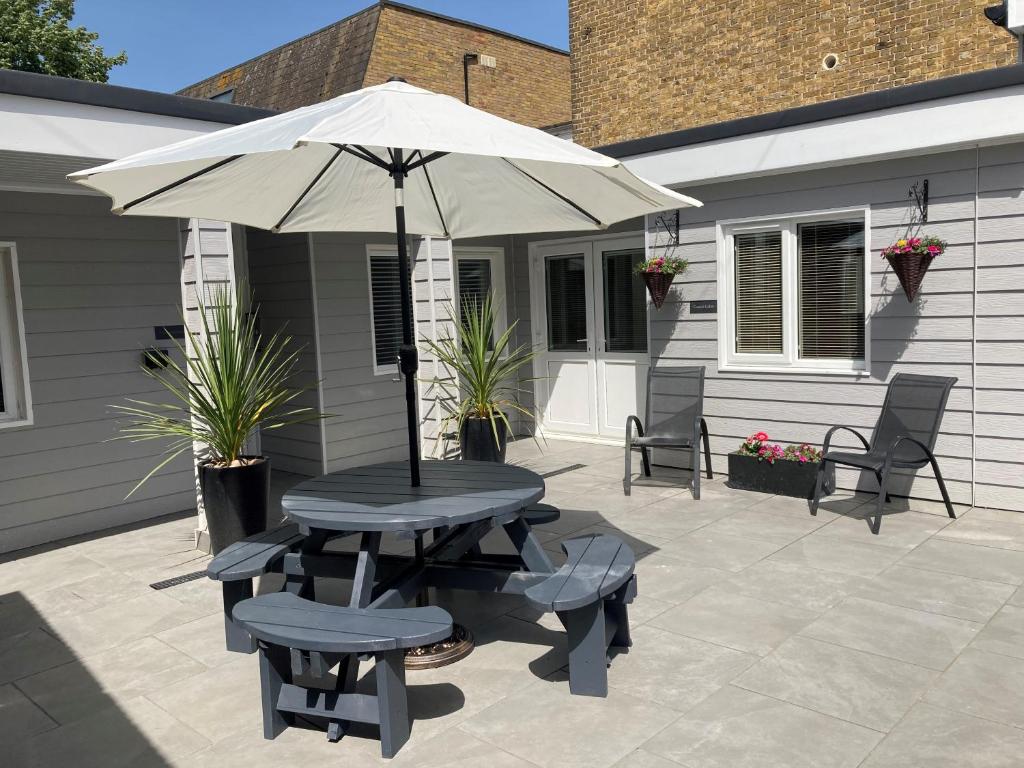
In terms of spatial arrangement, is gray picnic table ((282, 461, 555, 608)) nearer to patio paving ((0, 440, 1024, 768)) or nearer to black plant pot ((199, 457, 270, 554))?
patio paving ((0, 440, 1024, 768))

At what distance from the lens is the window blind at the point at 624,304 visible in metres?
7.18

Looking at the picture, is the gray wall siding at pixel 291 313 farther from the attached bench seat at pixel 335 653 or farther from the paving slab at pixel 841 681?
the paving slab at pixel 841 681

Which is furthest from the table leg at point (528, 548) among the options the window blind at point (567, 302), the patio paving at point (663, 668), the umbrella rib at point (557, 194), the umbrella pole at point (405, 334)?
the window blind at point (567, 302)

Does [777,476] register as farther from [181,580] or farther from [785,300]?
[181,580]

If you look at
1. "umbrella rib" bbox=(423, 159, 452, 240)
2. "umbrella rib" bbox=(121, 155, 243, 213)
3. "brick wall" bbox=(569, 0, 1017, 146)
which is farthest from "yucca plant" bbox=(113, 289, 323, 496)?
"brick wall" bbox=(569, 0, 1017, 146)

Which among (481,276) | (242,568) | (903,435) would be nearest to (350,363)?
(481,276)

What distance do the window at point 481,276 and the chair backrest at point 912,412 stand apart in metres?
3.83

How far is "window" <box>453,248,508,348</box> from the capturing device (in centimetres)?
785

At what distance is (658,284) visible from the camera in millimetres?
6133

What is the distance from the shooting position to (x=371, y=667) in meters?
3.22

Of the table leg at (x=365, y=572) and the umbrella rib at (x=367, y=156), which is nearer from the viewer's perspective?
the table leg at (x=365, y=572)

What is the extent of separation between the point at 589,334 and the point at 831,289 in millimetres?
2563

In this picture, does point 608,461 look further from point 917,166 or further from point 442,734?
point 442,734

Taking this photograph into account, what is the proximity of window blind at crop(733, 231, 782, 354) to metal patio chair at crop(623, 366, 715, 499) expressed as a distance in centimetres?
48
